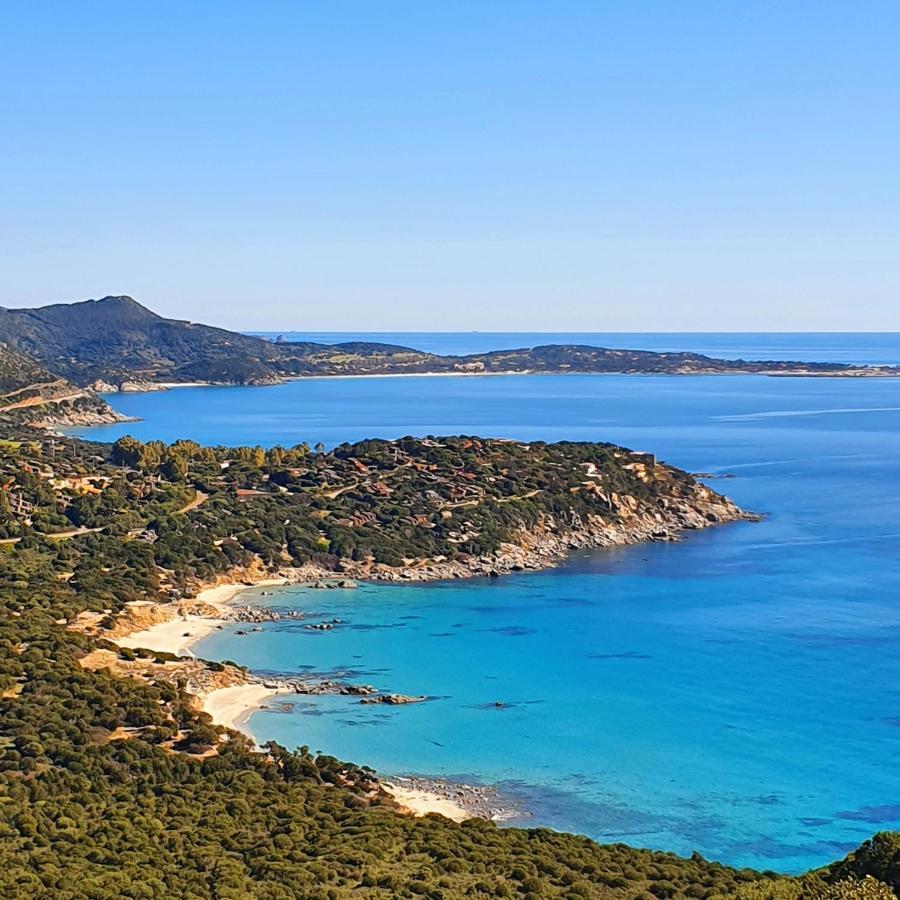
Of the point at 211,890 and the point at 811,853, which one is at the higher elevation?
the point at 211,890

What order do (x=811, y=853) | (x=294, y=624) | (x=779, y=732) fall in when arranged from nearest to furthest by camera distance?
(x=811, y=853), (x=779, y=732), (x=294, y=624)

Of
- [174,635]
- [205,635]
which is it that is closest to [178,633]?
[174,635]

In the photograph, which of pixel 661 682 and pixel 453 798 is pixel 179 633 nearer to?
pixel 661 682

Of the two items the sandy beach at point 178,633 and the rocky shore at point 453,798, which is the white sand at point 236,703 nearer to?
the sandy beach at point 178,633

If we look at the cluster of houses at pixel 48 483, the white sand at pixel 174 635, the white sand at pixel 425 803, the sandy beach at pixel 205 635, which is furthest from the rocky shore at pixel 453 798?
the cluster of houses at pixel 48 483

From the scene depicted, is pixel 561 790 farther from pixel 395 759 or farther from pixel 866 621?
pixel 866 621

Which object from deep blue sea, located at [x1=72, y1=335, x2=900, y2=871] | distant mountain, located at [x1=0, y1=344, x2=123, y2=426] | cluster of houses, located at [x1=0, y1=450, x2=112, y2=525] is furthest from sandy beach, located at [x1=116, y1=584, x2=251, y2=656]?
distant mountain, located at [x1=0, y1=344, x2=123, y2=426]

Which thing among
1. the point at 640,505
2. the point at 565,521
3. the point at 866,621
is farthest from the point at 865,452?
the point at 866,621
